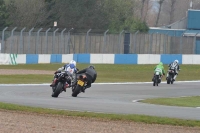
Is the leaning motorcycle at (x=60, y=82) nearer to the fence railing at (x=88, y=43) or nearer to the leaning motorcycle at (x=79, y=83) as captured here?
the leaning motorcycle at (x=79, y=83)

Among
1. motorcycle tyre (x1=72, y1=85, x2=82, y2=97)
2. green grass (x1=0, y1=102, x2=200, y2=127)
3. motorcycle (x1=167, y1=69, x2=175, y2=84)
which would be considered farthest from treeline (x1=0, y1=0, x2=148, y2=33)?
green grass (x1=0, y1=102, x2=200, y2=127)

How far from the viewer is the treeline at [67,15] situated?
70000 mm

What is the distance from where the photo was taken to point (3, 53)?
167 feet

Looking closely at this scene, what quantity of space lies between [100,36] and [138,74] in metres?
11.1

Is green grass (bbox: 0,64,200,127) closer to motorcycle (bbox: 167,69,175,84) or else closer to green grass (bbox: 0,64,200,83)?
green grass (bbox: 0,64,200,83)

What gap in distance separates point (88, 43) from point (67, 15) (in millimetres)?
20699

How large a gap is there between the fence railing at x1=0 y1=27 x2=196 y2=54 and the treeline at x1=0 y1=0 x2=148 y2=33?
1296 cm

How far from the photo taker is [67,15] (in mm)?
75000

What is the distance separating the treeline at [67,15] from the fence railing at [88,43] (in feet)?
42.5

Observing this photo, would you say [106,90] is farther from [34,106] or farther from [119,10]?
[119,10]

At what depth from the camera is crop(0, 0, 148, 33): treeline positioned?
230 feet

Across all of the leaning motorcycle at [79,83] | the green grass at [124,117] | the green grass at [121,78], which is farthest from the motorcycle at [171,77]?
the green grass at [124,117]

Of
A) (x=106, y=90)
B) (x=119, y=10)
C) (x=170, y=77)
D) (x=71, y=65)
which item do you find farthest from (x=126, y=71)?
(x=119, y=10)

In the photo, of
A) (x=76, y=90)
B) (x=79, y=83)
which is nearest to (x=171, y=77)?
(x=76, y=90)
